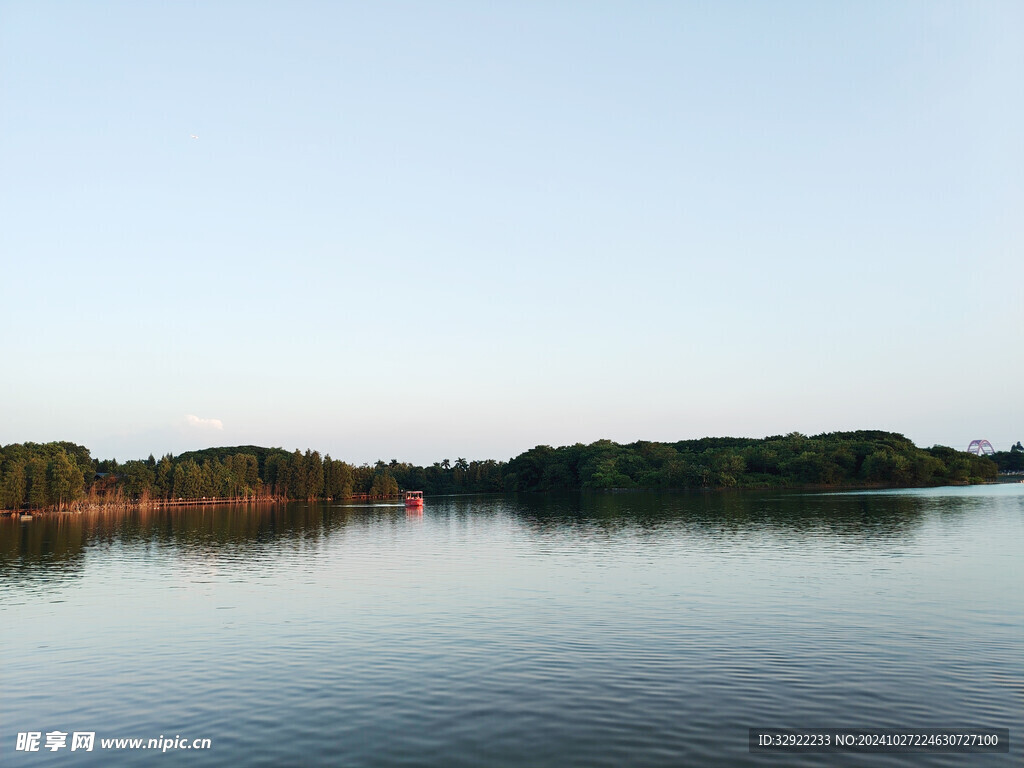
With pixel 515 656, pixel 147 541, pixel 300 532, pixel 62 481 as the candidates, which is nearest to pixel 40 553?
pixel 147 541

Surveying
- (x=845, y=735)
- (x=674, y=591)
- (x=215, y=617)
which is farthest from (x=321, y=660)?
(x=674, y=591)

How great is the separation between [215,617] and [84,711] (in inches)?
615

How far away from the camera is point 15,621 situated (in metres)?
35.6

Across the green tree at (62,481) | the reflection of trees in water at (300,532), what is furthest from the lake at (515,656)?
the green tree at (62,481)

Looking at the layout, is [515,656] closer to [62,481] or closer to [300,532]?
[300,532]

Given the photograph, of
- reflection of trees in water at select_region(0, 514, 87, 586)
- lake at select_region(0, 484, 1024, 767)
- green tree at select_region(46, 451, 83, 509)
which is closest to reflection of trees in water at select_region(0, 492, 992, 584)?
reflection of trees in water at select_region(0, 514, 87, 586)

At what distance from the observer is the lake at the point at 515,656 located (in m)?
17.9

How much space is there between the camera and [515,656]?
26.5 m

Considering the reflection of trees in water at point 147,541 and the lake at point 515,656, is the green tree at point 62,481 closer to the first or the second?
the reflection of trees in water at point 147,541

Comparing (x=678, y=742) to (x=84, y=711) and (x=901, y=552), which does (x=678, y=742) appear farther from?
(x=901, y=552)

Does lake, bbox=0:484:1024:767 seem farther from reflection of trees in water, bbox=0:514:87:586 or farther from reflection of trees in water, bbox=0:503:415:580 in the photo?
reflection of trees in water, bbox=0:503:415:580

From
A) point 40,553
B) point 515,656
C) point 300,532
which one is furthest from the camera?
point 300,532

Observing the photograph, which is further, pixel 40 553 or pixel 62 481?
pixel 62 481

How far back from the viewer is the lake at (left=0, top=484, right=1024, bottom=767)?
17.9 meters
